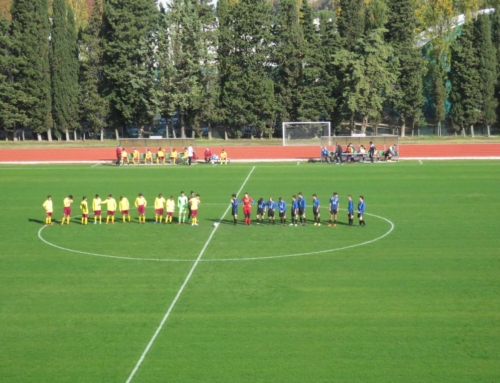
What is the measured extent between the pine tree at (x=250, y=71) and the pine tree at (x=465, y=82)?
57.6 feet

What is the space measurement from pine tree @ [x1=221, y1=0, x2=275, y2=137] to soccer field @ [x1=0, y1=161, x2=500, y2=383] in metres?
36.7

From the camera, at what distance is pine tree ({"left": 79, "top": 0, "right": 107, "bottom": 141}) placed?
70.0 metres

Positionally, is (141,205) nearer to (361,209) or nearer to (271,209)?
(271,209)

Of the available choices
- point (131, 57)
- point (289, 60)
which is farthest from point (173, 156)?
point (289, 60)

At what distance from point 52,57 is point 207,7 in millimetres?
15872

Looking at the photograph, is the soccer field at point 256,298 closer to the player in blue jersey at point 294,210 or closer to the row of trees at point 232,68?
the player in blue jersey at point 294,210

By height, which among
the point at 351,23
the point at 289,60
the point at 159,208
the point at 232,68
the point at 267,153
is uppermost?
the point at 351,23

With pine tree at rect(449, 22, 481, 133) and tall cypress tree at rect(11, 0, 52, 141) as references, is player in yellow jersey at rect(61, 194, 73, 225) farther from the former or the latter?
pine tree at rect(449, 22, 481, 133)

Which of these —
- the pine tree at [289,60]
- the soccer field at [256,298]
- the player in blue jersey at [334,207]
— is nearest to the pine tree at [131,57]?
the pine tree at [289,60]

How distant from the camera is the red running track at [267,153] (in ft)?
180

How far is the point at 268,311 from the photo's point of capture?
1758 cm

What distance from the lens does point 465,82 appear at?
68125 mm

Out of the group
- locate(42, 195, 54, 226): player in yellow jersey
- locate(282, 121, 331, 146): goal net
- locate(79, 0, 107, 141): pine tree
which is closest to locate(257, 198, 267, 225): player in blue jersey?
locate(42, 195, 54, 226): player in yellow jersey

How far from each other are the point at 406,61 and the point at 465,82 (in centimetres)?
592
